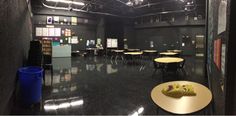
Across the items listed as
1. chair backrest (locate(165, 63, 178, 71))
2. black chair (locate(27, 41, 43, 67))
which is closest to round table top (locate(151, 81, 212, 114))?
chair backrest (locate(165, 63, 178, 71))

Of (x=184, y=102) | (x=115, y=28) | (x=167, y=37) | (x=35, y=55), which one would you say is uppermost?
(x=115, y=28)

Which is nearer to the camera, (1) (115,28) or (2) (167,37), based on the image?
(2) (167,37)

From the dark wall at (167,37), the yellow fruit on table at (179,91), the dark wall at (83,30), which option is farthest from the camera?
the dark wall at (83,30)

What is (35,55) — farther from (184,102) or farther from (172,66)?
(184,102)

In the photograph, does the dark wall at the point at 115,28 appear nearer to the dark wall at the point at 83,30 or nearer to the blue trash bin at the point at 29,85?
the dark wall at the point at 83,30

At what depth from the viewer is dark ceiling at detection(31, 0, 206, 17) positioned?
37.4 ft

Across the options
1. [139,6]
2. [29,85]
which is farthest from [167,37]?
[29,85]

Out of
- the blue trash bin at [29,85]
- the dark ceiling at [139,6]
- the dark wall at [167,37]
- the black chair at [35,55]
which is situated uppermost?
the dark ceiling at [139,6]

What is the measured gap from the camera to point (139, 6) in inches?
483

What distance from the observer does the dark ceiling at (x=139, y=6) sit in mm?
11414

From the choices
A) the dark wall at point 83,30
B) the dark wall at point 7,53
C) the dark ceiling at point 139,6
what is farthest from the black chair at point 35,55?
the dark wall at point 83,30

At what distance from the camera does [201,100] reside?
1.70m

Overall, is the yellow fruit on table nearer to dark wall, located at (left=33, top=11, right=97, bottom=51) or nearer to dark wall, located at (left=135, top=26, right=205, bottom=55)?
dark wall, located at (left=33, top=11, right=97, bottom=51)

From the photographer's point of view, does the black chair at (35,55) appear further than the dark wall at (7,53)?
Yes
